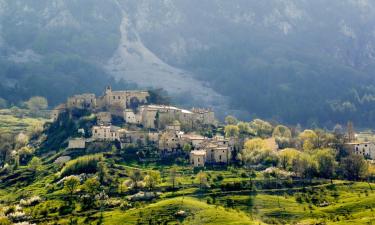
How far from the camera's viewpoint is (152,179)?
159 meters

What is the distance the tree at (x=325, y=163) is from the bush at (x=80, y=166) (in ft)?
190

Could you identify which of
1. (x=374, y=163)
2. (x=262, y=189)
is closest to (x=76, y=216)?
(x=262, y=189)

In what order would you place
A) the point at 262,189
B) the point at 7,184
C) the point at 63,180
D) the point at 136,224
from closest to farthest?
the point at 136,224
the point at 262,189
the point at 63,180
the point at 7,184

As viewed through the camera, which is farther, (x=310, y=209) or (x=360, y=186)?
(x=360, y=186)

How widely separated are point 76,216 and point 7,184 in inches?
1894

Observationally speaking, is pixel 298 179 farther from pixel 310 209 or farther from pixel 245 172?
pixel 310 209

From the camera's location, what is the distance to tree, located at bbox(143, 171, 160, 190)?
15838 cm

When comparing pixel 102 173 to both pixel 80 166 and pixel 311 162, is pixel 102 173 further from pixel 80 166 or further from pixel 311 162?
pixel 311 162

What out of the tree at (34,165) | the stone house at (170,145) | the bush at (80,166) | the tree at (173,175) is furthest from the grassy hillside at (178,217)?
the tree at (34,165)

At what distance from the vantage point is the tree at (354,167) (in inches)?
6914

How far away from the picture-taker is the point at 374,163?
7451 inches

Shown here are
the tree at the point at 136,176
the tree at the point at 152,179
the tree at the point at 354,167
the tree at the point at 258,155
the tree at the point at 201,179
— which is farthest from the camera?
the tree at the point at 258,155

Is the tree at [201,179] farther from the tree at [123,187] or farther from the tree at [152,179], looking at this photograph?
the tree at [123,187]

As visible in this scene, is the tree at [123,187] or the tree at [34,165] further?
the tree at [34,165]
